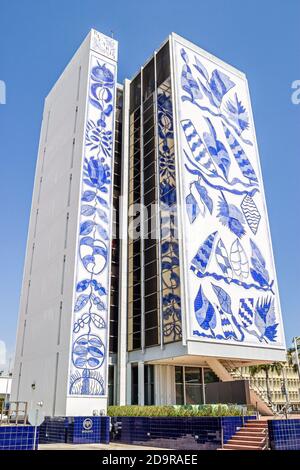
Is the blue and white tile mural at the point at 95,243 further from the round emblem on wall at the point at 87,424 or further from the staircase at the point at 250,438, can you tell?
the staircase at the point at 250,438

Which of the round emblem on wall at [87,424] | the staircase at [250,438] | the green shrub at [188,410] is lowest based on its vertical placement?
the staircase at [250,438]

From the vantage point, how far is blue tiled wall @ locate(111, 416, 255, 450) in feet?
57.6

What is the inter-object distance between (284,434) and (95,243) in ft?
55.7

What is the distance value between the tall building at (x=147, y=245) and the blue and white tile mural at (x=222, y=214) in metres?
0.10

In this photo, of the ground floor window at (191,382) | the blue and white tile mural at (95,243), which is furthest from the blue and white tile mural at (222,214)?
the blue and white tile mural at (95,243)

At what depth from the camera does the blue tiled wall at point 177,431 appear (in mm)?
17562

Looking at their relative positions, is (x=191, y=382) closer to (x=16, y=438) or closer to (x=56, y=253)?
(x=56, y=253)

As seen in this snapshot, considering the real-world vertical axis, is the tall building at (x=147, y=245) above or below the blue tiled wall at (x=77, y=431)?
above

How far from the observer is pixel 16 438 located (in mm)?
11383

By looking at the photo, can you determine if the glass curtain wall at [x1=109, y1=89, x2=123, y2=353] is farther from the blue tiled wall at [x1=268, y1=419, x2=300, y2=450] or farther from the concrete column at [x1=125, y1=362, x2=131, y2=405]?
the blue tiled wall at [x1=268, y1=419, x2=300, y2=450]

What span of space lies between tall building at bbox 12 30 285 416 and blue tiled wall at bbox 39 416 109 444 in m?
1.17

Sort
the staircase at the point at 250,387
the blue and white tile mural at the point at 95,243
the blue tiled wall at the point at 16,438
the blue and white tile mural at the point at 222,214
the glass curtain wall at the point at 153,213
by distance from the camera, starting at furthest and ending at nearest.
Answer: the glass curtain wall at the point at 153,213
the blue and white tile mural at the point at 222,214
the staircase at the point at 250,387
the blue and white tile mural at the point at 95,243
the blue tiled wall at the point at 16,438

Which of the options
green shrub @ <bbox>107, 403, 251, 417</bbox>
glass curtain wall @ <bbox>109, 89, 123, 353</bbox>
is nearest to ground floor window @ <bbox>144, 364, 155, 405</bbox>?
glass curtain wall @ <bbox>109, 89, 123, 353</bbox>
